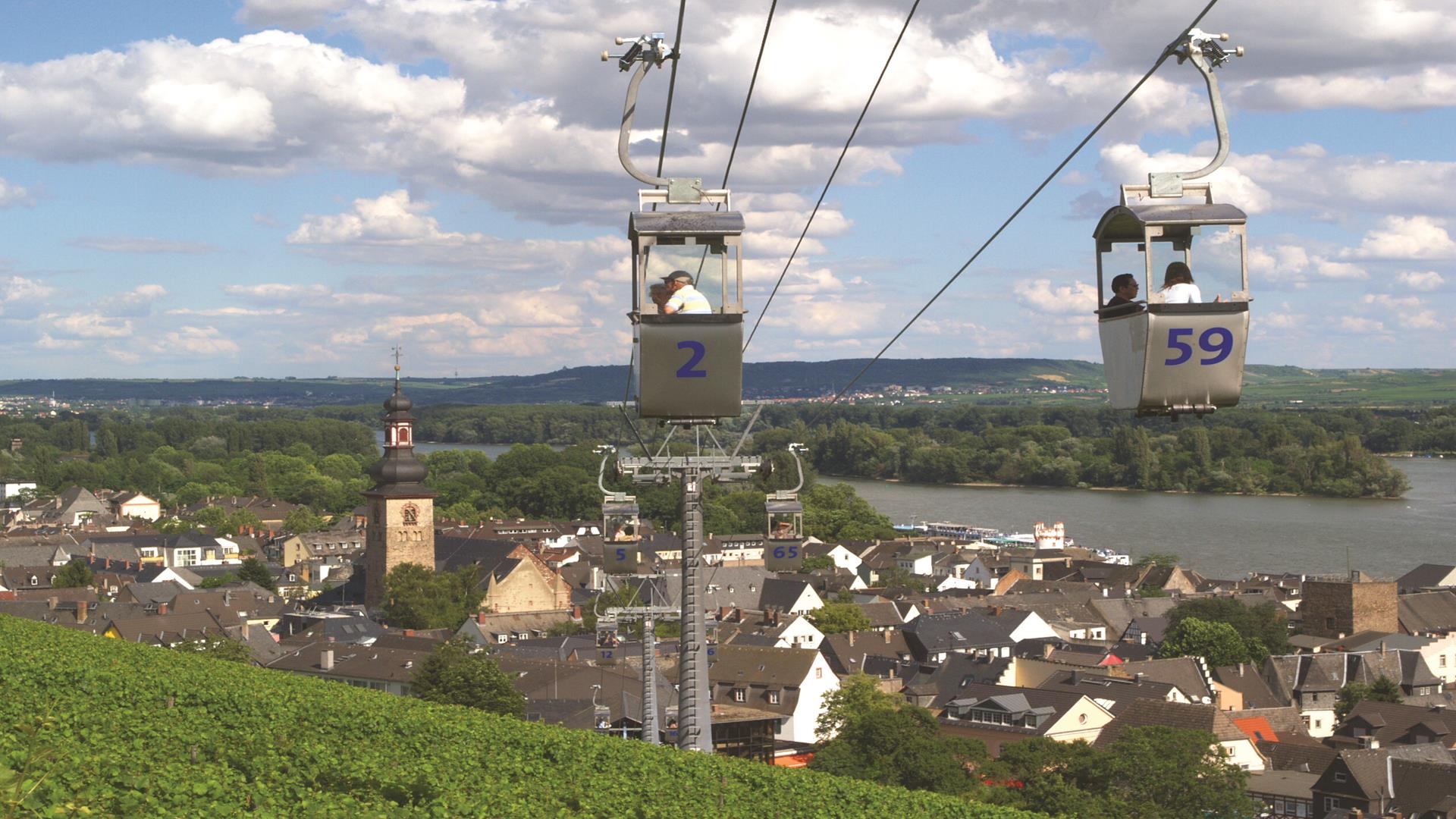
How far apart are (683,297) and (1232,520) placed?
84.4m

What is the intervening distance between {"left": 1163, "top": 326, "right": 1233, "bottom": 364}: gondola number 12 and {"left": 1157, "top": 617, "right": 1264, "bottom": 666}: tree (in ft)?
133

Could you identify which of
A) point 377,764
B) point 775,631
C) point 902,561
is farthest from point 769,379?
point 377,764

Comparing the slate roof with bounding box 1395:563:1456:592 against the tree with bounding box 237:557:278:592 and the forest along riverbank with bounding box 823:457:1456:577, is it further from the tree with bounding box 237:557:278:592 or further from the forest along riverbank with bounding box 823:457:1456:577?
the tree with bounding box 237:557:278:592

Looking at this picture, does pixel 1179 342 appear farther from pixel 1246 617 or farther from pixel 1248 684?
pixel 1246 617

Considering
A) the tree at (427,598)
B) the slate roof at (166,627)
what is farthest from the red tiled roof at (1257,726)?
the tree at (427,598)

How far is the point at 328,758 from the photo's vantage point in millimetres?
14219

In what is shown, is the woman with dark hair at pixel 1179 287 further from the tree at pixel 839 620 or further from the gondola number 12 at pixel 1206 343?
the tree at pixel 839 620

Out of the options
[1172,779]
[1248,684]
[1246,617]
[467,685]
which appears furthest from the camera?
[1246,617]

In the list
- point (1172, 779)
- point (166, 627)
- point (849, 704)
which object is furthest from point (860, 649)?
point (1172, 779)

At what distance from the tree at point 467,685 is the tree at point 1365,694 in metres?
21.9

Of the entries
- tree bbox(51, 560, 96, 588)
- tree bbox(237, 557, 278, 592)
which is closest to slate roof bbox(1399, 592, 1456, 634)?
tree bbox(237, 557, 278, 592)

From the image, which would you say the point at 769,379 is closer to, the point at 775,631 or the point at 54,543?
the point at 54,543

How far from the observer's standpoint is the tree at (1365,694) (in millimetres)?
41938

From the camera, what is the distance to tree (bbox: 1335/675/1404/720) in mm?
41938
